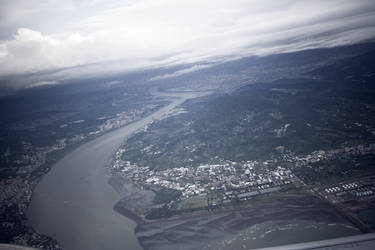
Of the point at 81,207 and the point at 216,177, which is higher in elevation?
the point at 216,177

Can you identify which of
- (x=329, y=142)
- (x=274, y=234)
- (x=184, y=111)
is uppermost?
(x=184, y=111)

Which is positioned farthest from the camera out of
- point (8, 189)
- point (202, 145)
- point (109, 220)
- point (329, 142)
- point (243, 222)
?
point (202, 145)

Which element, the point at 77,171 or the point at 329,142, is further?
the point at 77,171

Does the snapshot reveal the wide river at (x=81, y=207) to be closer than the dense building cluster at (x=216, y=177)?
Yes

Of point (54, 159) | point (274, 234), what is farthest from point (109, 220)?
point (54, 159)

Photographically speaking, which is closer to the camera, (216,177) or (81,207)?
Result: (81,207)

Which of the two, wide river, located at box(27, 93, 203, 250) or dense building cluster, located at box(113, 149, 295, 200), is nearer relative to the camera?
wide river, located at box(27, 93, 203, 250)

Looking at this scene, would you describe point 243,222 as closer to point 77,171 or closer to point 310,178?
point 310,178

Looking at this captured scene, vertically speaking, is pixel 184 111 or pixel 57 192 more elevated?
pixel 184 111
